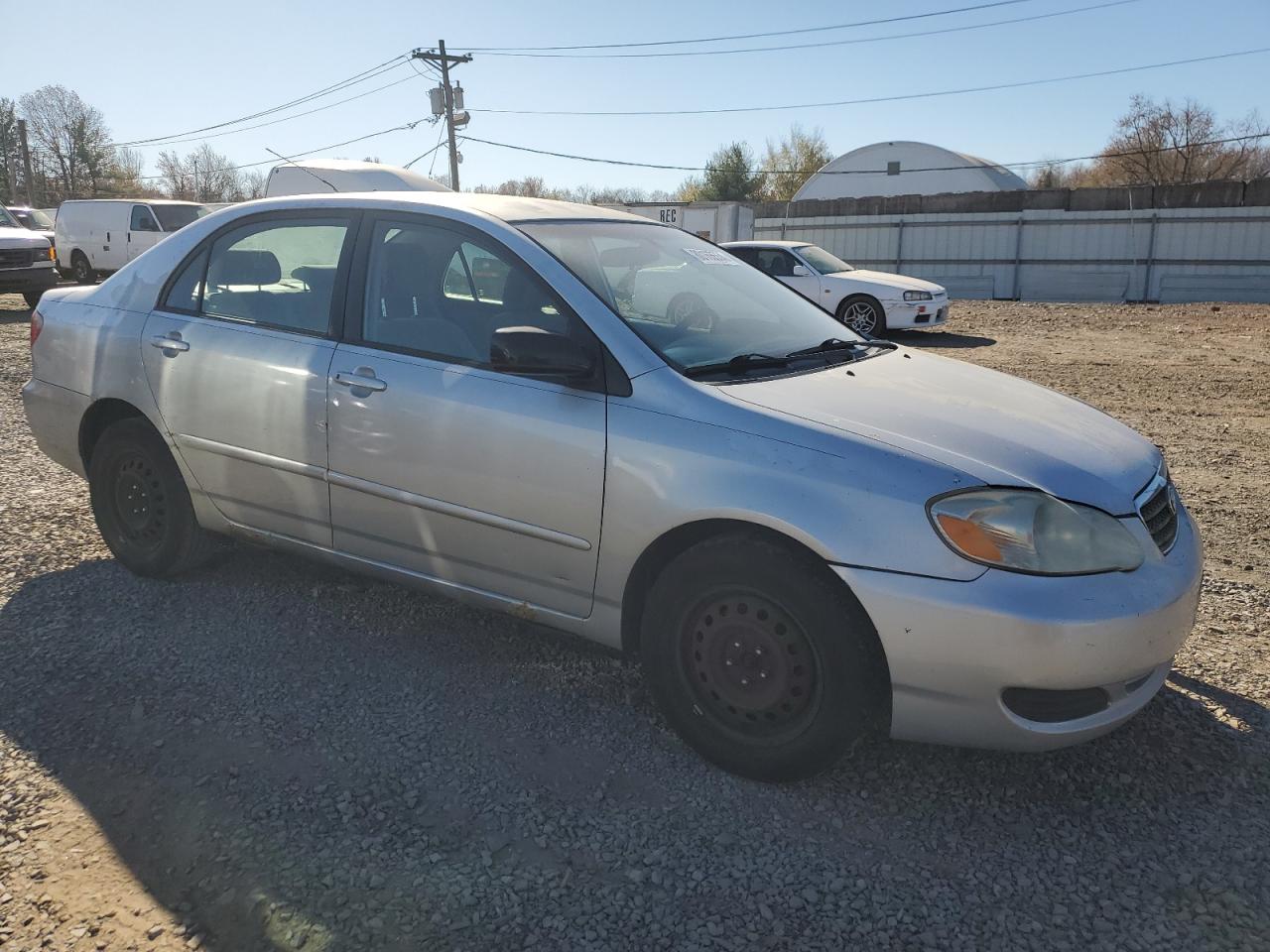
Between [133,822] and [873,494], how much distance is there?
2.21 meters

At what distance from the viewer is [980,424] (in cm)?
289

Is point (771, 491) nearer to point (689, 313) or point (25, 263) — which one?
point (689, 313)

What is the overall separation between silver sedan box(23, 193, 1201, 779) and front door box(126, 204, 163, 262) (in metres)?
18.4

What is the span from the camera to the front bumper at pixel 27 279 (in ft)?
51.0

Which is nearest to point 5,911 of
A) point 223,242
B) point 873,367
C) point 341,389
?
point 341,389

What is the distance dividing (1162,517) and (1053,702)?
772mm

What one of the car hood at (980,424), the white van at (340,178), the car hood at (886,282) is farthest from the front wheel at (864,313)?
the car hood at (980,424)

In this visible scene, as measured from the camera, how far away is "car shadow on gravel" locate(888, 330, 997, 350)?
13.4 meters

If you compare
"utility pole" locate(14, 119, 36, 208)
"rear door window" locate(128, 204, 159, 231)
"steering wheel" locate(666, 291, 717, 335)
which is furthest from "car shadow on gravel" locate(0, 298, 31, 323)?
"utility pole" locate(14, 119, 36, 208)

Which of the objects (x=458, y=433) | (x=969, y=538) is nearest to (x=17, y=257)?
(x=458, y=433)

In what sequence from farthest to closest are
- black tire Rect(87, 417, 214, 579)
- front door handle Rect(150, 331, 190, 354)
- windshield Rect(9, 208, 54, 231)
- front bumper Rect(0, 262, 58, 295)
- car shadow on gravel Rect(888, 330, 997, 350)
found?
windshield Rect(9, 208, 54, 231)
front bumper Rect(0, 262, 58, 295)
car shadow on gravel Rect(888, 330, 997, 350)
black tire Rect(87, 417, 214, 579)
front door handle Rect(150, 331, 190, 354)

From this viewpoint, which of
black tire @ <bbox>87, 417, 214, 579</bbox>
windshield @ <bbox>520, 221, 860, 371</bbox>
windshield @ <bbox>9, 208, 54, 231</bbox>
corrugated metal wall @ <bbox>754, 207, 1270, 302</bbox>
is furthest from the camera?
windshield @ <bbox>9, 208, 54, 231</bbox>

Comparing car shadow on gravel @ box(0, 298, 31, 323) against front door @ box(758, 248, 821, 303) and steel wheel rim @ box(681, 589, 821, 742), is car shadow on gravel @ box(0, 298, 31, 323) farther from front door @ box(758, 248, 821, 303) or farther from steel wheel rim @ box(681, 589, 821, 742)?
steel wheel rim @ box(681, 589, 821, 742)

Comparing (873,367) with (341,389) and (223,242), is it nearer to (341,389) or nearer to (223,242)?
(341,389)
